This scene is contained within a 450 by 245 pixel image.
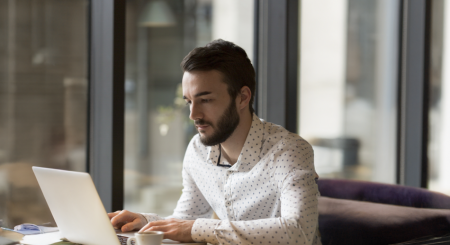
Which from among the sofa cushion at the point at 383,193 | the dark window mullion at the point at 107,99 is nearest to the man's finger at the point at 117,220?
the dark window mullion at the point at 107,99

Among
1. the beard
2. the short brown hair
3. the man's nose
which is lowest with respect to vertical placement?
the beard

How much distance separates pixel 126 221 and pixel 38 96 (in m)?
0.75

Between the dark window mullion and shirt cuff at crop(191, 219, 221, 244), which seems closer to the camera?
shirt cuff at crop(191, 219, 221, 244)

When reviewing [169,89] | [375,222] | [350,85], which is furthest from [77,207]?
[350,85]

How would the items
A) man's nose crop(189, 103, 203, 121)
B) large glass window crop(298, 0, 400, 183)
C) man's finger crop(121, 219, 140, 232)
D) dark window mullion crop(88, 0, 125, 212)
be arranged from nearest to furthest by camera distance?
man's finger crop(121, 219, 140, 232) → man's nose crop(189, 103, 203, 121) → dark window mullion crop(88, 0, 125, 212) → large glass window crop(298, 0, 400, 183)

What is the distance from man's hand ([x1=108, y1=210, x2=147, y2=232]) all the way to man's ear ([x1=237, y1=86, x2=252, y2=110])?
54cm

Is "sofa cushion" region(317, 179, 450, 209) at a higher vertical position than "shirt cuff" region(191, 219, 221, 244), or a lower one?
lower

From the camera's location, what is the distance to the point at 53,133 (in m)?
1.85

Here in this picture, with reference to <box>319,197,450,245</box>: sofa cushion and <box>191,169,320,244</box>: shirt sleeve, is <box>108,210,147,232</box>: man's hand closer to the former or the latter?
<box>191,169,320,244</box>: shirt sleeve

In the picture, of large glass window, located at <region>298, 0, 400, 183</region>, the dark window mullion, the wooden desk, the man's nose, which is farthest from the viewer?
large glass window, located at <region>298, 0, 400, 183</region>

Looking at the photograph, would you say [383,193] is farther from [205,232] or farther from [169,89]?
[169,89]

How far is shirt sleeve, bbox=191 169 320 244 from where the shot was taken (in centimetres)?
121

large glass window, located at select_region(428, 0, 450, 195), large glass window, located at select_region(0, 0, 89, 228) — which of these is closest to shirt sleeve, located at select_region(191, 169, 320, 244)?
large glass window, located at select_region(0, 0, 89, 228)

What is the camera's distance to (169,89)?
2248 millimetres
